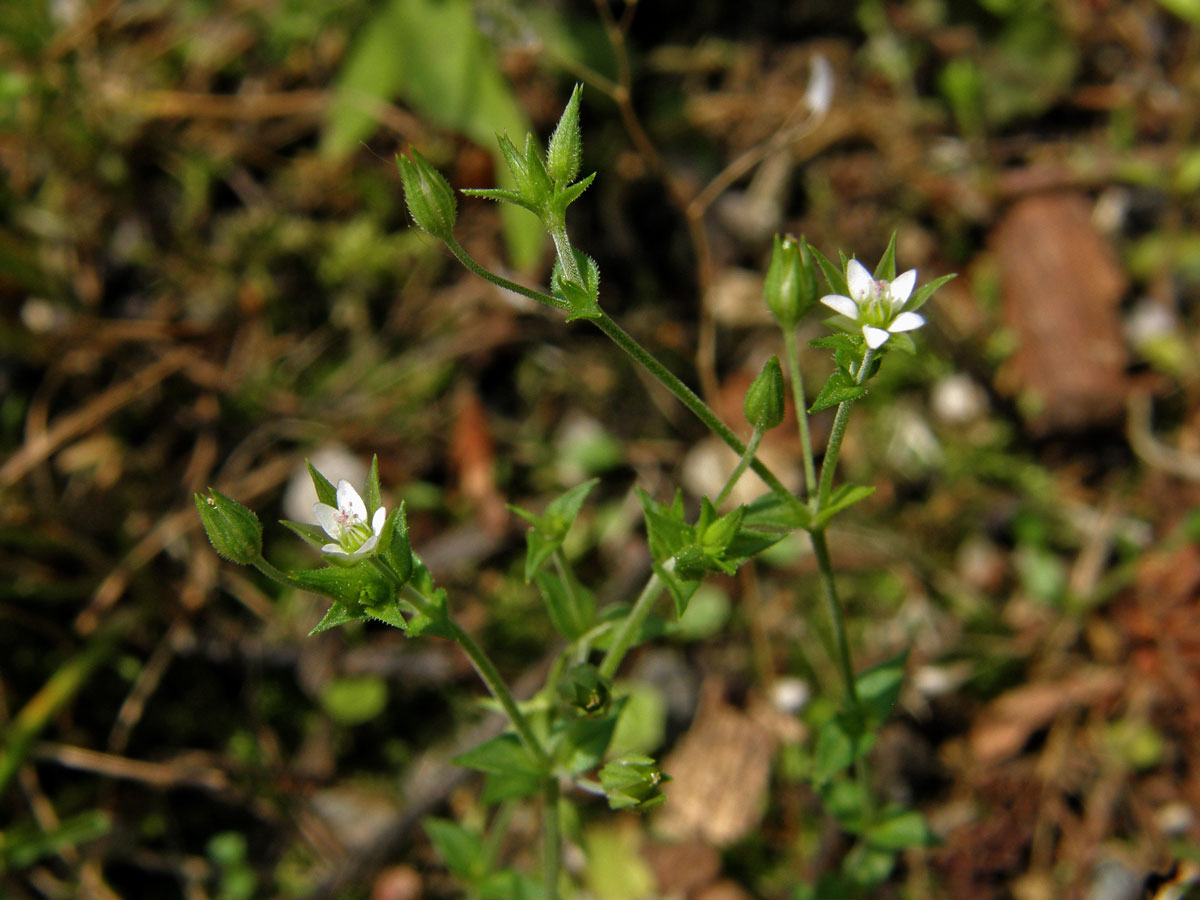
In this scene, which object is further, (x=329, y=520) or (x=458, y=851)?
(x=458, y=851)

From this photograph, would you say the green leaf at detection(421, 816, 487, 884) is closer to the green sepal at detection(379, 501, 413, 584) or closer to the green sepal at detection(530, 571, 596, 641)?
the green sepal at detection(530, 571, 596, 641)

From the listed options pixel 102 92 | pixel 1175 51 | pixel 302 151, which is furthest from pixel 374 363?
pixel 1175 51

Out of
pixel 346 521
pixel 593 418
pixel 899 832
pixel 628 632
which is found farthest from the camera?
pixel 593 418

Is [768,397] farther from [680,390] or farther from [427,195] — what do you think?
[427,195]

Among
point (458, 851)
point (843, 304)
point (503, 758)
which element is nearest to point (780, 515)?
point (843, 304)

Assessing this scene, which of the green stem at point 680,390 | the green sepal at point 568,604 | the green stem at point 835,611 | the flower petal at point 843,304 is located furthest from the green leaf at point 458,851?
the flower petal at point 843,304

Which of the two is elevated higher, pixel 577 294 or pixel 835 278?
pixel 577 294
